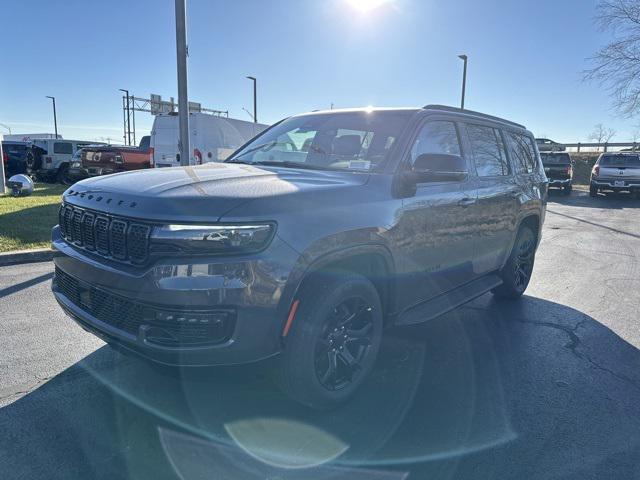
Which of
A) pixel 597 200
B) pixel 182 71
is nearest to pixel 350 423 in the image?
pixel 182 71

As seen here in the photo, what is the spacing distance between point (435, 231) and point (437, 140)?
0.77 metres

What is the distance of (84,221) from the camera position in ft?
9.46

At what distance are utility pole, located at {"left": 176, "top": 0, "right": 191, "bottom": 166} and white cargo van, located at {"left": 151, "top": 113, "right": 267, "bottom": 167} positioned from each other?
5366 millimetres

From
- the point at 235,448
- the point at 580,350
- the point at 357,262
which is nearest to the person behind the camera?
the point at 235,448

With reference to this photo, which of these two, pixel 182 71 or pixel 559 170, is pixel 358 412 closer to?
pixel 182 71

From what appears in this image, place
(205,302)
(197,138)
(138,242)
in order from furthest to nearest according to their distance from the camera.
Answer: (197,138) < (138,242) < (205,302)

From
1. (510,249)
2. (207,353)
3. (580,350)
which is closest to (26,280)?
(207,353)

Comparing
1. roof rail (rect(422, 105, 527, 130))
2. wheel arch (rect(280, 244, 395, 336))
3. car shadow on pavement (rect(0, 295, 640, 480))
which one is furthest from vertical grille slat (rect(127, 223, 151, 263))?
roof rail (rect(422, 105, 527, 130))

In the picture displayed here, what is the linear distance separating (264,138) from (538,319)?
3.29m

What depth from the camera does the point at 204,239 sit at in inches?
93.6

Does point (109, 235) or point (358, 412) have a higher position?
point (109, 235)

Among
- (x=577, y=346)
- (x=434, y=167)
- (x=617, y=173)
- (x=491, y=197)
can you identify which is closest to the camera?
(x=434, y=167)

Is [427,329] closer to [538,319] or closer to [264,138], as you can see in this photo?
[538,319]

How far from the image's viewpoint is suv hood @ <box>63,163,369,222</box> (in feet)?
8.01
